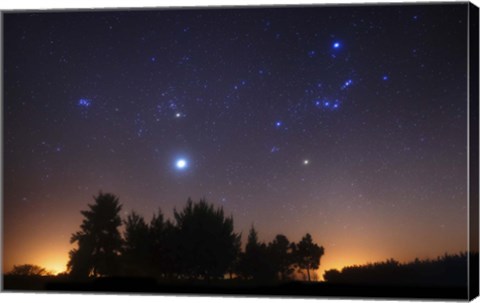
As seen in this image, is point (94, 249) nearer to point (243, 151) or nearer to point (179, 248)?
point (179, 248)

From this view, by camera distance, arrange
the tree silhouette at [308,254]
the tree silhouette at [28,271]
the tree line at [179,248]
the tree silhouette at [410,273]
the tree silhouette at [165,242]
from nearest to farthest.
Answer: the tree silhouette at [410,273] < the tree silhouette at [308,254] < the tree line at [179,248] < the tree silhouette at [165,242] < the tree silhouette at [28,271]

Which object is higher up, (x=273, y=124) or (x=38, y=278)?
(x=273, y=124)

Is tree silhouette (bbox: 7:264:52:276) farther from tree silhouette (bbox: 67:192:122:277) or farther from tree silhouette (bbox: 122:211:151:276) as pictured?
tree silhouette (bbox: 122:211:151:276)

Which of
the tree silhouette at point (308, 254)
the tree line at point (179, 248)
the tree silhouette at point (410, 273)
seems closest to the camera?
the tree silhouette at point (410, 273)

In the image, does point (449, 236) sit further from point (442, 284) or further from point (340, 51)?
point (340, 51)

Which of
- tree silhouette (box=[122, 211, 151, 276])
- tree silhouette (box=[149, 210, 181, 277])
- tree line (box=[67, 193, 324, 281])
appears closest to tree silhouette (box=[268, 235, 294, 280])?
tree line (box=[67, 193, 324, 281])

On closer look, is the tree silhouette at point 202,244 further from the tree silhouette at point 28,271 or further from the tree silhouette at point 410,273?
the tree silhouette at point 28,271

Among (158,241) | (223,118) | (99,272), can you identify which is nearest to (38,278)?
(99,272)

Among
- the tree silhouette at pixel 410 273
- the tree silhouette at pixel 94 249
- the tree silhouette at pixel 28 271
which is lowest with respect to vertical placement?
the tree silhouette at pixel 410 273

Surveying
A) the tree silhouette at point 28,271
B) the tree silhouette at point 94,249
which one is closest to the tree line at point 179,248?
the tree silhouette at point 94,249
